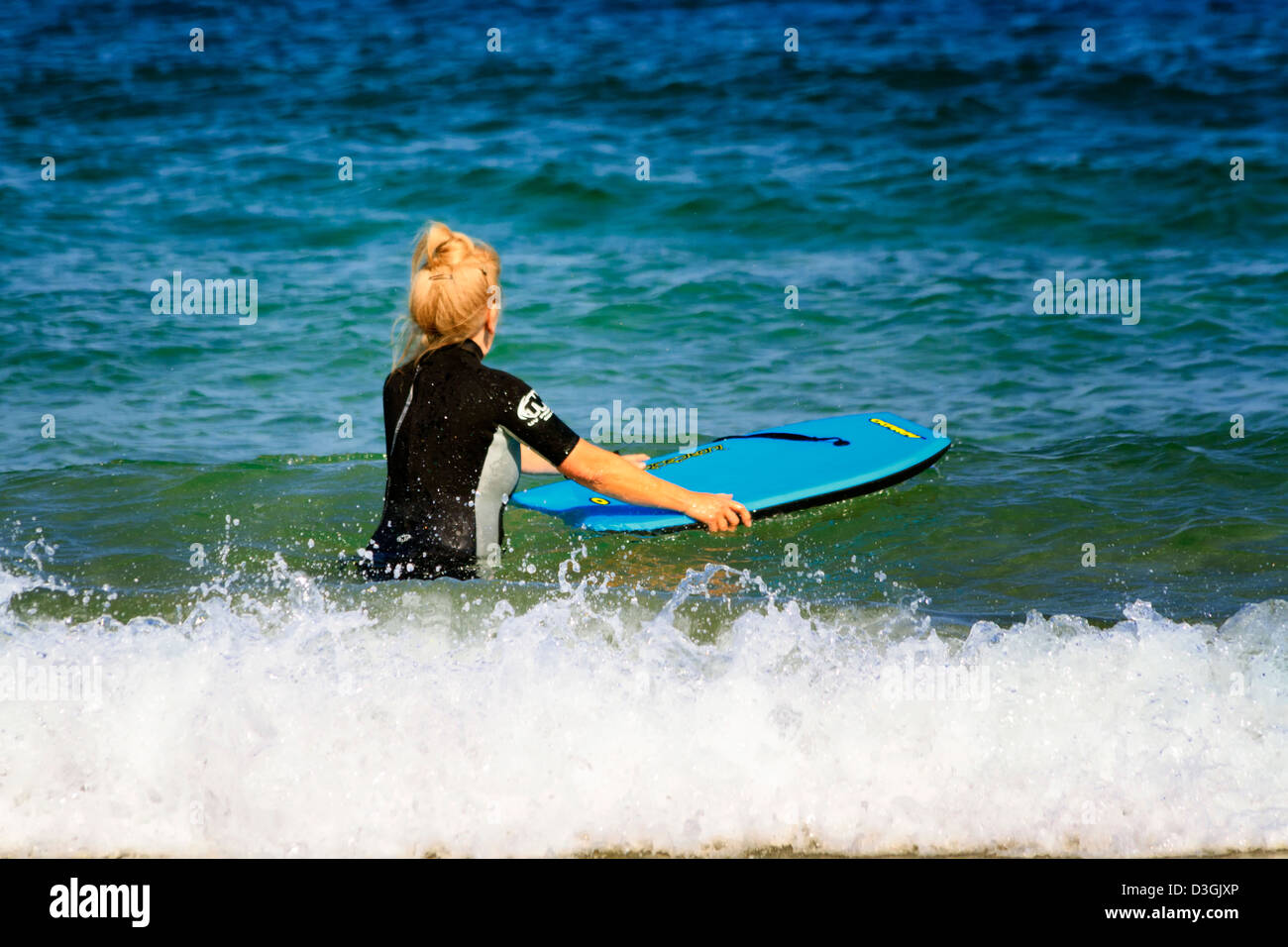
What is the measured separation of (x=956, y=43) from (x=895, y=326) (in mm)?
6352

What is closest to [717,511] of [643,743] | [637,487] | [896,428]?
[637,487]

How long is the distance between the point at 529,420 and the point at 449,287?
19.0 inches

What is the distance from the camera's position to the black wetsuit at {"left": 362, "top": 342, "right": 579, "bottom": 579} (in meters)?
3.92

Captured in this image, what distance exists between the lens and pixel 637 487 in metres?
4.12

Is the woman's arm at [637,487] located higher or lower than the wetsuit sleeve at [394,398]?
lower

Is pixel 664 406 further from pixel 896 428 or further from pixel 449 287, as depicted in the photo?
pixel 449 287

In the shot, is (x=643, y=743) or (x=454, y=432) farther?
(x=454, y=432)

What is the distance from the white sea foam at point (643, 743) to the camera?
10.1 ft

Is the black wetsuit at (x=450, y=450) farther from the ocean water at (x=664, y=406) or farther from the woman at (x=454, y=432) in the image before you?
the ocean water at (x=664, y=406)

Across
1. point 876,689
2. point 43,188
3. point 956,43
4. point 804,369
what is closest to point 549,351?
point 804,369

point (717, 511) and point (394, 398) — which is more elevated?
point (394, 398)

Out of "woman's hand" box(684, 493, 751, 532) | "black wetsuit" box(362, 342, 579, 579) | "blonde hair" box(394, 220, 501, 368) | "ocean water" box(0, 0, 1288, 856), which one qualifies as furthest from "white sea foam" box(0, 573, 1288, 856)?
"blonde hair" box(394, 220, 501, 368)

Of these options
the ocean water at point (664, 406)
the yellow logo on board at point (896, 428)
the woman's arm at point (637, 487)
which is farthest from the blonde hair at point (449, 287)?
the yellow logo on board at point (896, 428)
